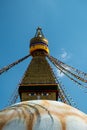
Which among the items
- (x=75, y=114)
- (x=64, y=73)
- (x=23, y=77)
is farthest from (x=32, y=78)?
(x=75, y=114)

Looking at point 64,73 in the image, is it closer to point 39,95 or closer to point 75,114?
point 39,95

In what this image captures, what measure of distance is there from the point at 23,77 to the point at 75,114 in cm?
1332

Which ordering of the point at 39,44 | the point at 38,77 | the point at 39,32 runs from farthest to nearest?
1. the point at 39,32
2. the point at 39,44
3. the point at 38,77

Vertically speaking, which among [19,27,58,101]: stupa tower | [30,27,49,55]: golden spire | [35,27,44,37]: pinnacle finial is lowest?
[19,27,58,101]: stupa tower

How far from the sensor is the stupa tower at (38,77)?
17.7m

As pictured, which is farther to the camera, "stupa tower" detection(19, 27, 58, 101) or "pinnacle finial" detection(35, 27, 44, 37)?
"pinnacle finial" detection(35, 27, 44, 37)

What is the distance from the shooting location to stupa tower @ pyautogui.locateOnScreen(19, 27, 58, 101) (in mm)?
17672

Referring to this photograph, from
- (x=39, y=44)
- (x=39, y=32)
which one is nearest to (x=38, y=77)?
(x=39, y=44)

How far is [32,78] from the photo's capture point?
18172mm

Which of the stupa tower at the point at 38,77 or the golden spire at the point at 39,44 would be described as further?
the golden spire at the point at 39,44

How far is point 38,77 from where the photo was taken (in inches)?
717

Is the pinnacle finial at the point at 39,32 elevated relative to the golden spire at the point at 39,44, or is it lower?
elevated

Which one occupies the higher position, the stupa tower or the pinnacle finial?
the pinnacle finial

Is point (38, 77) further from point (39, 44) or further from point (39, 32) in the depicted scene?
point (39, 32)
